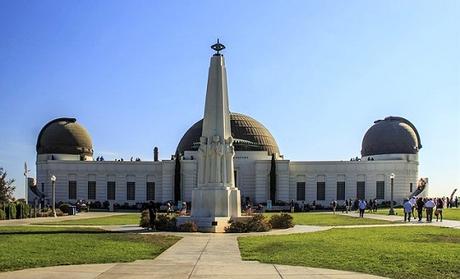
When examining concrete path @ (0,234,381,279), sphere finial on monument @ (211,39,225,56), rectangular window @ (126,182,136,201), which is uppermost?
sphere finial on monument @ (211,39,225,56)

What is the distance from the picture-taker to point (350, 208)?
201ft

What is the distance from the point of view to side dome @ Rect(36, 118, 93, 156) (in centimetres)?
7438

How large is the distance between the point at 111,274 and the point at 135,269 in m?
0.87

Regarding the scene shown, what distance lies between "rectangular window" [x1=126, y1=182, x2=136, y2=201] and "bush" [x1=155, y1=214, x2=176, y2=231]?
135ft

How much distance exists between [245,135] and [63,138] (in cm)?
2422

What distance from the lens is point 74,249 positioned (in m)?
17.1

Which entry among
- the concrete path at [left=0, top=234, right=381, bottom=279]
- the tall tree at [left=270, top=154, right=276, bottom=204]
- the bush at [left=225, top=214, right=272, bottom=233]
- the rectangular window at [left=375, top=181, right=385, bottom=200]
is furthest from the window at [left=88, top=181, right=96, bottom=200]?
the concrete path at [left=0, top=234, right=381, bottom=279]

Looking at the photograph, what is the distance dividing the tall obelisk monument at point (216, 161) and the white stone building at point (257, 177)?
36592 millimetres

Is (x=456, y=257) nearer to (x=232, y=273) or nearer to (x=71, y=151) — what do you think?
(x=232, y=273)

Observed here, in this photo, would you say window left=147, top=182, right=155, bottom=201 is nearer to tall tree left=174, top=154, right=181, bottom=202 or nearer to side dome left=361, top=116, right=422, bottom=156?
tall tree left=174, top=154, right=181, bottom=202

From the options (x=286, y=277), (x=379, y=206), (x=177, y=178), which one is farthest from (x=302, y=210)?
(x=286, y=277)

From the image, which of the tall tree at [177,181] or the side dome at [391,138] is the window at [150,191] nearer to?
the tall tree at [177,181]

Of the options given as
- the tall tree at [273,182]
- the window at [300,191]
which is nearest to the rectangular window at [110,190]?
the tall tree at [273,182]

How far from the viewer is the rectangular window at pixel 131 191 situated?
6838cm
